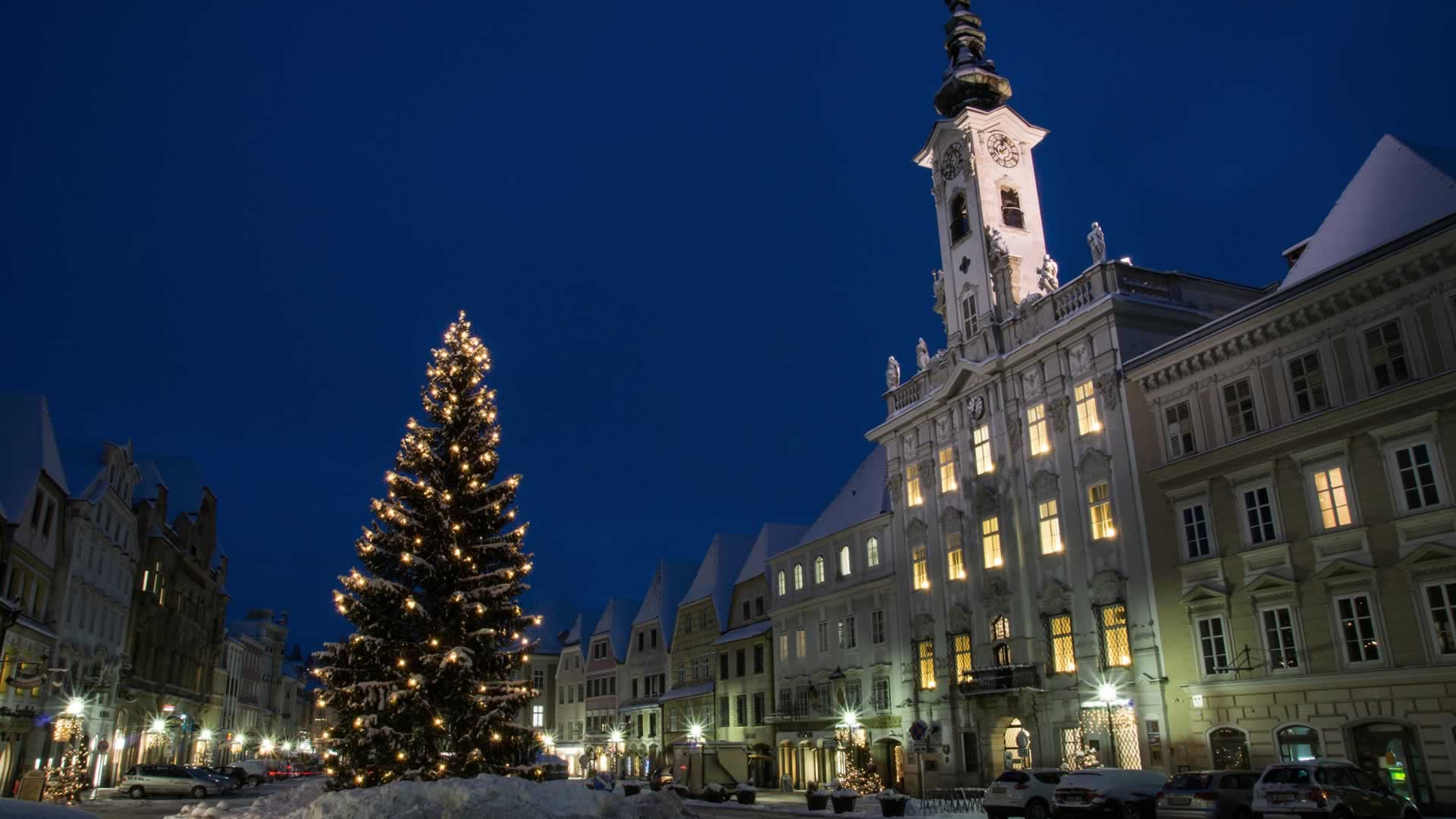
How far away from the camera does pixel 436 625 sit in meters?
24.3

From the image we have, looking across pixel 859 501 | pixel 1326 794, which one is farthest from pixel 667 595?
pixel 1326 794

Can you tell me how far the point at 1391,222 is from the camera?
97.8ft

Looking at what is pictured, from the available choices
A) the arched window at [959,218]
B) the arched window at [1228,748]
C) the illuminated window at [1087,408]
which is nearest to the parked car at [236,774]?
the arched window at [959,218]

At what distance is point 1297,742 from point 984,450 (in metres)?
18.1

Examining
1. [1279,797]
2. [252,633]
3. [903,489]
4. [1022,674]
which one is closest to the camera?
[1279,797]

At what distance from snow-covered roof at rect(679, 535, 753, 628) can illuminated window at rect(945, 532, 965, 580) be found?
24.4m

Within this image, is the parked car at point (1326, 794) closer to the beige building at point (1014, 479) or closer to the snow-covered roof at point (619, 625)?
the beige building at point (1014, 479)

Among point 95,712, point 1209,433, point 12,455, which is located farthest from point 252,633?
point 1209,433

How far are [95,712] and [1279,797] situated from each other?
2053 inches

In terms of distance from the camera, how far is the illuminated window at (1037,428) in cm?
4106

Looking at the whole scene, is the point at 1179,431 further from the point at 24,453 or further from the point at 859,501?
the point at 24,453

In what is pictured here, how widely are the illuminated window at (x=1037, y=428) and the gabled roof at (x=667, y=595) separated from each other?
39.8 metres

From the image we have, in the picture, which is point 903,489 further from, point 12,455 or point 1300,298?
point 12,455

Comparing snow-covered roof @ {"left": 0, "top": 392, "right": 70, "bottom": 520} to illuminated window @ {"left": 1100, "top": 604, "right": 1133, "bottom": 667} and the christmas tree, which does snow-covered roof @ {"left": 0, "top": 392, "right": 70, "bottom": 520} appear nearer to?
the christmas tree
